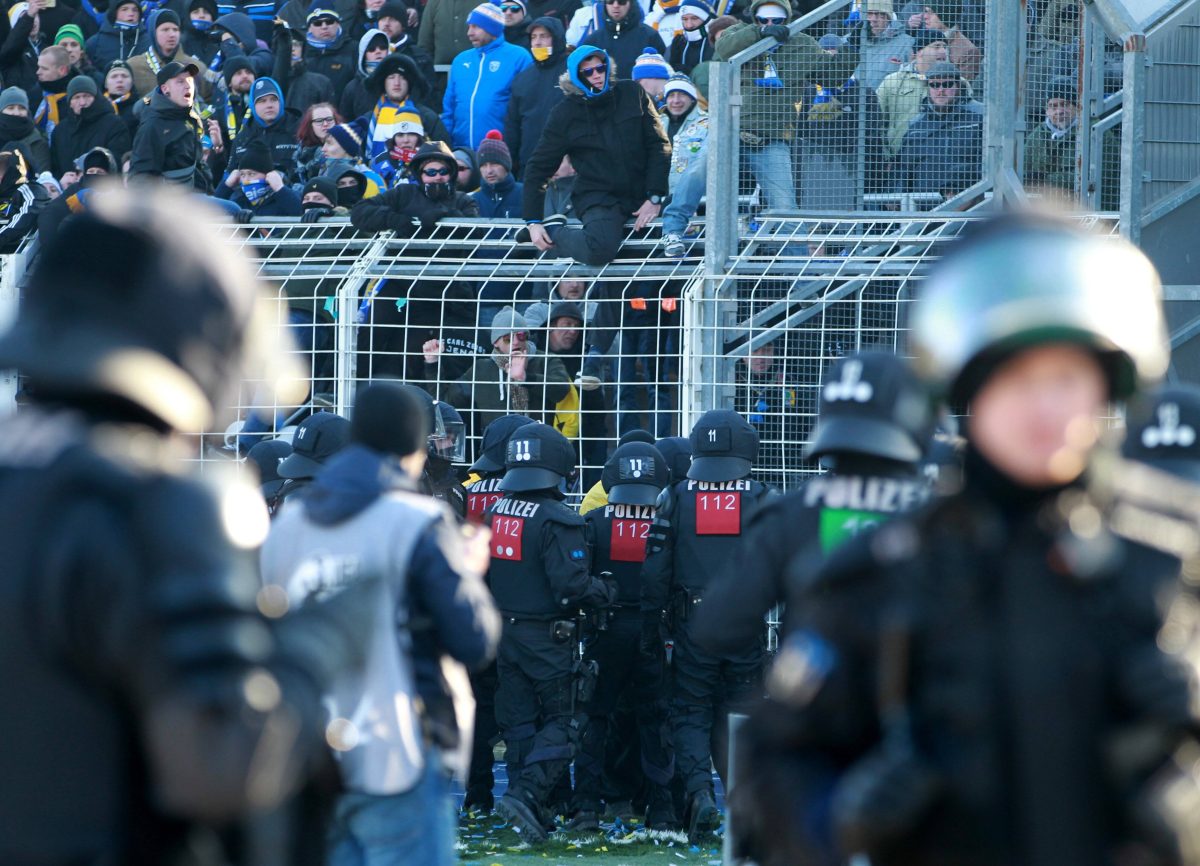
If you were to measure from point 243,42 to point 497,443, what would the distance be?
715 cm

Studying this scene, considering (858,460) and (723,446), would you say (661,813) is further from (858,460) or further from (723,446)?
(858,460)

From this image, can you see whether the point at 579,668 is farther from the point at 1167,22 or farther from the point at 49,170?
the point at 49,170

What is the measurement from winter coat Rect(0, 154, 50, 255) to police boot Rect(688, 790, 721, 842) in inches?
224

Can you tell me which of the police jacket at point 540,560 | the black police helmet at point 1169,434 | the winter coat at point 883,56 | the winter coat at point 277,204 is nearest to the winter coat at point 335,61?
the winter coat at point 277,204

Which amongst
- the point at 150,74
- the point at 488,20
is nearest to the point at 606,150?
the point at 488,20

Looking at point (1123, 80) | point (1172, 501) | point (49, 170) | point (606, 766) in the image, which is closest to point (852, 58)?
point (1123, 80)

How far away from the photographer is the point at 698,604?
9.52 metres

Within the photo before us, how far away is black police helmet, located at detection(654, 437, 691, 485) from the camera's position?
10172 mm

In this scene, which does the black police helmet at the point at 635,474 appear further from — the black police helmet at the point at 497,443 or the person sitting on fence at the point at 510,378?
the person sitting on fence at the point at 510,378

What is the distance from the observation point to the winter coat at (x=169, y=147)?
13.0 metres

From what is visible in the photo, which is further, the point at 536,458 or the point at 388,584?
the point at 536,458

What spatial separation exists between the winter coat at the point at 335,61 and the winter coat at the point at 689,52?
3029mm

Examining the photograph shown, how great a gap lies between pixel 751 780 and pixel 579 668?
294 inches

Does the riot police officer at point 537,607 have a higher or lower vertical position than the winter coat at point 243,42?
lower
